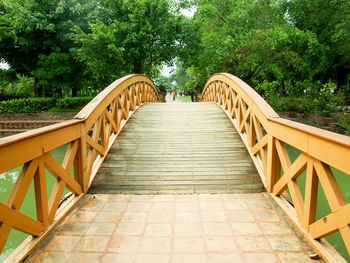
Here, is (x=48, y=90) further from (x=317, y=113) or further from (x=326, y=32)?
(x=326, y=32)

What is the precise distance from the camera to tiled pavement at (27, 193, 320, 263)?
2.28m

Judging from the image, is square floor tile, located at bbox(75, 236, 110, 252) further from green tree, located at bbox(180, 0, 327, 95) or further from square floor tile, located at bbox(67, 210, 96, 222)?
green tree, located at bbox(180, 0, 327, 95)

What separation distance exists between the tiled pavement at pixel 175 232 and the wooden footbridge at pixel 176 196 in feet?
0.03

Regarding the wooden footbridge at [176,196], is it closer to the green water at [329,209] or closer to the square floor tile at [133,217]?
the square floor tile at [133,217]

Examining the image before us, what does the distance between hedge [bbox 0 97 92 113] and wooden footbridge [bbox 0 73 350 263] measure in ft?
27.3

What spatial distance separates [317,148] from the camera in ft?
7.35

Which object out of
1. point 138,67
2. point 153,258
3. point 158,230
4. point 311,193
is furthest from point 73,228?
point 138,67

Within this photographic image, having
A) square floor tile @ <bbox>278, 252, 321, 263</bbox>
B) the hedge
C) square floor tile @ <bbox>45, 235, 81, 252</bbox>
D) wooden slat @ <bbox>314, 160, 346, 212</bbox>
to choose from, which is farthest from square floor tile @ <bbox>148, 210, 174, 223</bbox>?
the hedge

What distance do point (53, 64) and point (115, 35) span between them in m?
3.49

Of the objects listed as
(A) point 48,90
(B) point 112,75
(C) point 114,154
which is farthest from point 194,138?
(A) point 48,90

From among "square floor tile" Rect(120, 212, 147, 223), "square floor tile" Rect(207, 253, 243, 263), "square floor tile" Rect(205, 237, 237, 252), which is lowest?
"square floor tile" Rect(207, 253, 243, 263)

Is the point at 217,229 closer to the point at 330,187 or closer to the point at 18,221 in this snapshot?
the point at 330,187

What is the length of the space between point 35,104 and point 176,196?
449 inches

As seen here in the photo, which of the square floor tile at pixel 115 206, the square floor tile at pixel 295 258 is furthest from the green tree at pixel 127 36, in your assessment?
the square floor tile at pixel 295 258
